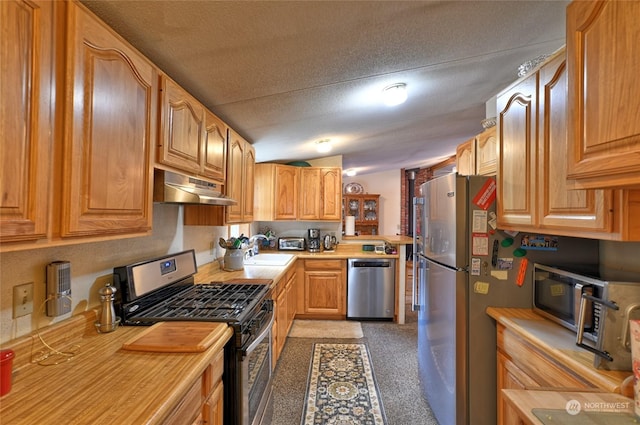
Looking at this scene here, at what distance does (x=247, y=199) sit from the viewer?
2.67 metres

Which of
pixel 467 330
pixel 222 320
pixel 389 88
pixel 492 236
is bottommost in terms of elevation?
pixel 467 330

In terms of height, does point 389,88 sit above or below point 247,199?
above

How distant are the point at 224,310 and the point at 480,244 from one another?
153 cm

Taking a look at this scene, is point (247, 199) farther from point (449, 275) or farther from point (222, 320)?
point (449, 275)

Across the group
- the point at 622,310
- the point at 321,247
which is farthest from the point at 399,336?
the point at 622,310

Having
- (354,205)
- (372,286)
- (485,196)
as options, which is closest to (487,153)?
(485,196)

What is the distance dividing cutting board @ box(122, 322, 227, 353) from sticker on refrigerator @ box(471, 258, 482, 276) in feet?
4.70

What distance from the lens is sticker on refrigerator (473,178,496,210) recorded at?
171 cm

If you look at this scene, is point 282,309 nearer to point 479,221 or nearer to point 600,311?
point 479,221

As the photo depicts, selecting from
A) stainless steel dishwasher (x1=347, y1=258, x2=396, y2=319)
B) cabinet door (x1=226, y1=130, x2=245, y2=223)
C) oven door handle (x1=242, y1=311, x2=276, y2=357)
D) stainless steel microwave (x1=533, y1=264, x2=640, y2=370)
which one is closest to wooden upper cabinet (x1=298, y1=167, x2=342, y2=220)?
stainless steel dishwasher (x1=347, y1=258, x2=396, y2=319)

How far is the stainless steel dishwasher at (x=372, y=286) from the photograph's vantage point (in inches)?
145

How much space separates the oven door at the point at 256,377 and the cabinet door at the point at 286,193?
2145 mm

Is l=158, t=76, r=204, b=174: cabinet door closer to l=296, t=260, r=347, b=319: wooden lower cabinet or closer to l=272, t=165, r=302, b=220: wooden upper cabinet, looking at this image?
l=272, t=165, r=302, b=220: wooden upper cabinet

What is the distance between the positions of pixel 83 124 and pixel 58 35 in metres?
0.25
